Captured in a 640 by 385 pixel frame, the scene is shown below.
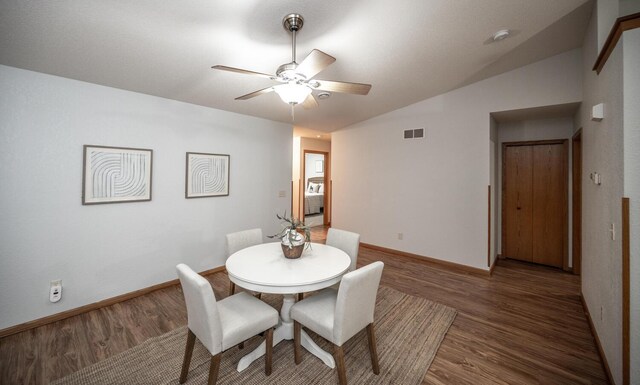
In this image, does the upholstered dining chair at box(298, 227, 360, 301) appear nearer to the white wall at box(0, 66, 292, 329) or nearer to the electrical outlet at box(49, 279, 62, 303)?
the white wall at box(0, 66, 292, 329)

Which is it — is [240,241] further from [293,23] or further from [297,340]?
[293,23]

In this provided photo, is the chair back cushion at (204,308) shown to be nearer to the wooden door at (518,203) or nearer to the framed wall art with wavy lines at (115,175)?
the framed wall art with wavy lines at (115,175)

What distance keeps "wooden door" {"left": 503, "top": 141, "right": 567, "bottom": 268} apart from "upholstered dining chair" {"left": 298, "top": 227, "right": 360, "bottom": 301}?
10.9 feet

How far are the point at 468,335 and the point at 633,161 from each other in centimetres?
175

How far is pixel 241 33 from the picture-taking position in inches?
81.5

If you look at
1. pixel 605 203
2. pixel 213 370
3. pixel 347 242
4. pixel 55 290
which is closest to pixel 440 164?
pixel 605 203

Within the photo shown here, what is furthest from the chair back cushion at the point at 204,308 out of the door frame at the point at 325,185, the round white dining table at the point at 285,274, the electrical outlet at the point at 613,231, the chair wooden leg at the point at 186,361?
the door frame at the point at 325,185

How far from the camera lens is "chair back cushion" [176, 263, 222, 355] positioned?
144 centimetres

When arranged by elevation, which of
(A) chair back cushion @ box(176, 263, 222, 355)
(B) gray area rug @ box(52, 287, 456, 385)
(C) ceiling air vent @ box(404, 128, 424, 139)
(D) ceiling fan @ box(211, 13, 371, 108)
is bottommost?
(B) gray area rug @ box(52, 287, 456, 385)

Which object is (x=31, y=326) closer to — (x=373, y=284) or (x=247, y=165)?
(x=247, y=165)

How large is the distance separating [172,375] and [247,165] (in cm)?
288

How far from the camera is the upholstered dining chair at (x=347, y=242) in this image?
257cm

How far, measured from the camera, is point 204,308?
4.75 feet

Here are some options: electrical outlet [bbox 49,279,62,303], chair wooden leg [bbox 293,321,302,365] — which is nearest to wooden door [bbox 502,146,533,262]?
chair wooden leg [bbox 293,321,302,365]
